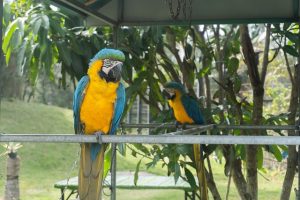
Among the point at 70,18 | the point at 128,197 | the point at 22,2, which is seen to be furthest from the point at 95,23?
the point at 128,197

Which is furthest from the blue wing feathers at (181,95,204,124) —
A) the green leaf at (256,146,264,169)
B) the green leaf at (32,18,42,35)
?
the green leaf at (32,18,42,35)

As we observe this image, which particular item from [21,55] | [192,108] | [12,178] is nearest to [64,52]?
[21,55]

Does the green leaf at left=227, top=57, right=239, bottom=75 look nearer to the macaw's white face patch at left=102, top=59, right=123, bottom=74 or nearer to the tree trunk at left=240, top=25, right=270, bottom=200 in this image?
the tree trunk at left=240, top=25, right=270, bottom=200

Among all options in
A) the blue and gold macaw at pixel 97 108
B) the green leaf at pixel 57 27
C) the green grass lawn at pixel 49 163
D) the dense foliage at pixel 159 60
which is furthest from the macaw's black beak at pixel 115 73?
the green grass lawn at pixel 49 163

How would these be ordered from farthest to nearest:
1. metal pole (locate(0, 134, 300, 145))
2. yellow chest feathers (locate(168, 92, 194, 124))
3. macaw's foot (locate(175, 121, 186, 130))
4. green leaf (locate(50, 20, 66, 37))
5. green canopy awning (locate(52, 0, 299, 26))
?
yellow chest feathers (locate(168, 92, 194, 124)) < macaw's foot (locate(175, 121, 186, 130)) < green leaf (locate(50, 20, 66, 37)) < green canopy awning (locate(52, 0, 299, 26)) < metal pole (locate(0, 134, 300, 145))

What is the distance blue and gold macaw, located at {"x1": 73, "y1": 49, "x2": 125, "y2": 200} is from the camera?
5.39ft

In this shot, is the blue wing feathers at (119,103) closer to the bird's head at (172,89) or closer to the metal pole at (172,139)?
the metal pole at (172,139)

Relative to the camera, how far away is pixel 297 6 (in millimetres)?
2342

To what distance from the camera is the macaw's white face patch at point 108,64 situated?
1685 millimetres

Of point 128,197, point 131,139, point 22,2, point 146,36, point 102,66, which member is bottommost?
point 128,197

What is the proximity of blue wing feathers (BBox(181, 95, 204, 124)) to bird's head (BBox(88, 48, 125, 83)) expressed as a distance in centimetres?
109

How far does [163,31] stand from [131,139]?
183cm

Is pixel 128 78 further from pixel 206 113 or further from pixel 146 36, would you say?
pixel 206 113

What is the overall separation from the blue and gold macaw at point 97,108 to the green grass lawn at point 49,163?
168 centimetres
